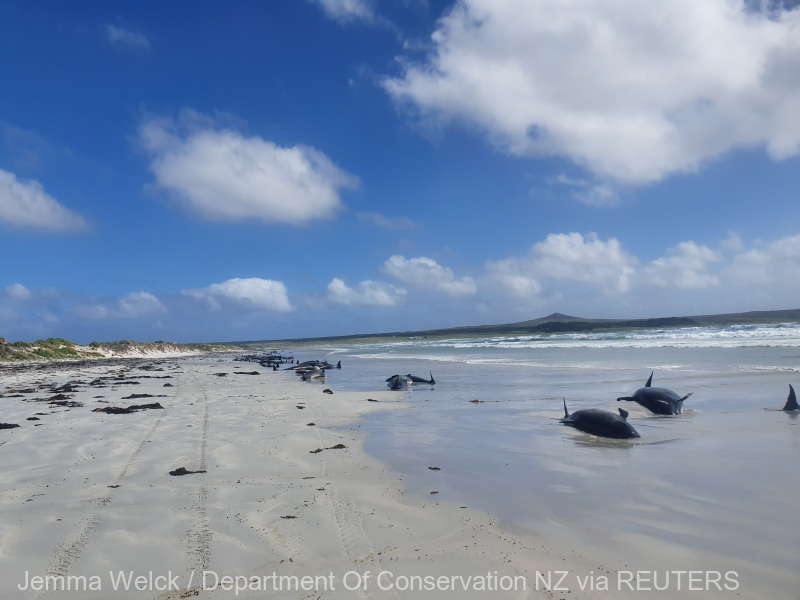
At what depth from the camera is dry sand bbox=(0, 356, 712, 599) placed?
3600 mm

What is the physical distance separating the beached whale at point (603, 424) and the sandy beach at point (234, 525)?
132 inches

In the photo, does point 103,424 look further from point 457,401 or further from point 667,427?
point 667,427

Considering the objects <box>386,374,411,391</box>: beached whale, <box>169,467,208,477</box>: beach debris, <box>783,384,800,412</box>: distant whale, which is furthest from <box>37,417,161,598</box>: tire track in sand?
<box>783,384,800,412</box>: distant whale

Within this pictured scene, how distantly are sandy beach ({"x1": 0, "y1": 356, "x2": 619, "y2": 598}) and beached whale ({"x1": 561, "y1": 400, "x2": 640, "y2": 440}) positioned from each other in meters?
3.34

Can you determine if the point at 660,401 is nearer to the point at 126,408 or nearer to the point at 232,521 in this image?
the point at 232,521

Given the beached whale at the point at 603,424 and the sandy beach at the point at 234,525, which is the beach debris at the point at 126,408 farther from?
the beached whale at the point at 603,424

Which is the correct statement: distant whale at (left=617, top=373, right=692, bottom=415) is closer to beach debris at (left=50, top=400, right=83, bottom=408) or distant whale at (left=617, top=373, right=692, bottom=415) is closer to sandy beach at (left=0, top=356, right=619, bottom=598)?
sandy beach at (left=0, top=356, right=619, bottom=598)

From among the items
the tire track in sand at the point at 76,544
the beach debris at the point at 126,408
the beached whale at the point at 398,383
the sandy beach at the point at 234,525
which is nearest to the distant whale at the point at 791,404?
the sandy beach at the point at 234,525

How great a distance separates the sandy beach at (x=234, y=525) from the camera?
351cm

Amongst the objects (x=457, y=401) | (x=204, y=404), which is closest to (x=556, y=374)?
(x=457, y=401)

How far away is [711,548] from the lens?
151 inches

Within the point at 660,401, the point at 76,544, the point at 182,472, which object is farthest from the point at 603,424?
the point at 76,544

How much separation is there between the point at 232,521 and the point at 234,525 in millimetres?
103

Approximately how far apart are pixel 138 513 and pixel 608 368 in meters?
19.8
